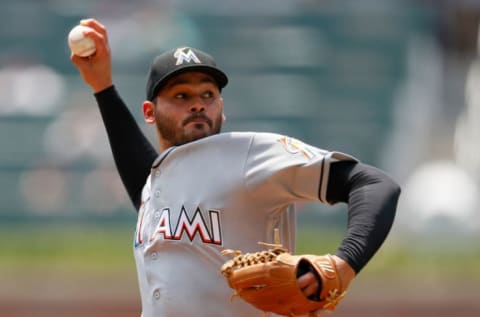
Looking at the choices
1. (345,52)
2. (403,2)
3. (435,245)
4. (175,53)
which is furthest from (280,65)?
(175,53)

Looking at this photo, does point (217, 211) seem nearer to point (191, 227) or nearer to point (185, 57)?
point (191, 227)

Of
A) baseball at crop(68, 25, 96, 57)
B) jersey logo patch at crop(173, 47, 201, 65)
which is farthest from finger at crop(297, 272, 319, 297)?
baseball at crop(68, 25, 96, 57)

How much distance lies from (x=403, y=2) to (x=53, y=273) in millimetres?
4197

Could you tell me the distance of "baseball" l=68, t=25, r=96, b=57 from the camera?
299cm

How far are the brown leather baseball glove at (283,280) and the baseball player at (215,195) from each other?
0.07 feet

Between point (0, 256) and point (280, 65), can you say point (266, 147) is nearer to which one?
point (0, 256)

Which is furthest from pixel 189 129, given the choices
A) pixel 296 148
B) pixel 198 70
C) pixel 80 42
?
pixel 80 42

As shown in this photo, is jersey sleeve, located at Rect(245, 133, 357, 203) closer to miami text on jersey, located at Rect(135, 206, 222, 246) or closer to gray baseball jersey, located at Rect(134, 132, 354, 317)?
gray baseball jersey, located at Rect(134, 132, 354, 317)

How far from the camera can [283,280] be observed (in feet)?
7.18

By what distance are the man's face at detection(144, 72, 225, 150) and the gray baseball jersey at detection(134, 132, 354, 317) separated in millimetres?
91

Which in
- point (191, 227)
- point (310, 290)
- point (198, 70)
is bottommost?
point (310, 290)

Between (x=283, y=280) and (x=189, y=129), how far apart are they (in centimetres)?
68

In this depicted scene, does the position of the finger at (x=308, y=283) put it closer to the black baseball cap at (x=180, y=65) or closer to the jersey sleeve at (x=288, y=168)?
the jersey sleeve at (x=288, y=168)

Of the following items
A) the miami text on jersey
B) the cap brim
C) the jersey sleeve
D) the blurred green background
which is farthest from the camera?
the blurred green background
